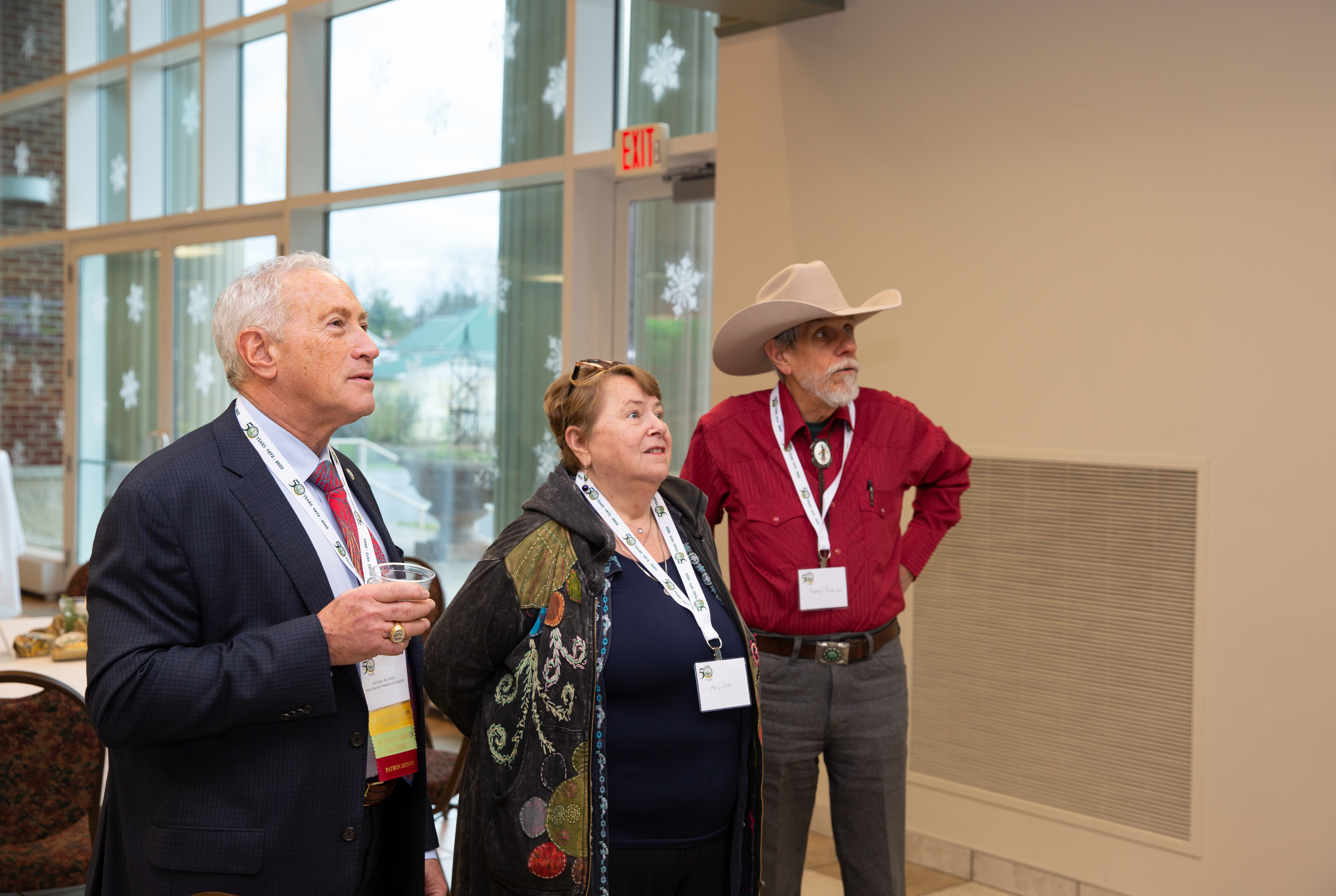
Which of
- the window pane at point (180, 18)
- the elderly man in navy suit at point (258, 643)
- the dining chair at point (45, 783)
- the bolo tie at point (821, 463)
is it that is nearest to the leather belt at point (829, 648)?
the bolo tie at point (821, 463)

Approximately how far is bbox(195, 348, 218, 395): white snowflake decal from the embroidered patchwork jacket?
6.35 meters

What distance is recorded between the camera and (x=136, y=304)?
27.7ft

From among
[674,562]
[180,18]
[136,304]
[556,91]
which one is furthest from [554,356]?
[180,18]

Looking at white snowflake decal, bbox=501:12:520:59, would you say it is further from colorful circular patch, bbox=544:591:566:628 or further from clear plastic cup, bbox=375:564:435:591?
clear plastic cup, bbox=375:564:435:591

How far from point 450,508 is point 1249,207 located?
4.32 m

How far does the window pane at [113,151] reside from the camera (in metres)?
8.65

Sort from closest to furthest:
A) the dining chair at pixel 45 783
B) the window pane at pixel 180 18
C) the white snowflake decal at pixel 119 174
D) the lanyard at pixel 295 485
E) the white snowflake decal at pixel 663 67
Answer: the lanyard at pixel 295 485, the dining chair at pixel 45 783, the white snowflake decal at pixel 663 67, the window pane at pixel 180 18, the white snowflake decal at pixel 119 174

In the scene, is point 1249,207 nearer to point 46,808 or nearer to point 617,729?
point 617,729

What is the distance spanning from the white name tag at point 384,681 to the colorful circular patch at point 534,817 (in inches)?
11.7

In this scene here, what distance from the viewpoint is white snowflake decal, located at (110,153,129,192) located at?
864cm

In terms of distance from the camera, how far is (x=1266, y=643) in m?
3.07

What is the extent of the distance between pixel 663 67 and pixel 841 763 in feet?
11.6

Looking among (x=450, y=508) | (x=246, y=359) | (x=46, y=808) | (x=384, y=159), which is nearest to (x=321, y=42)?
(x=384, y=159)

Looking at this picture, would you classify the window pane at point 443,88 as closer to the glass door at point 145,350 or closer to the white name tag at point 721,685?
the glass door at point 145,350
